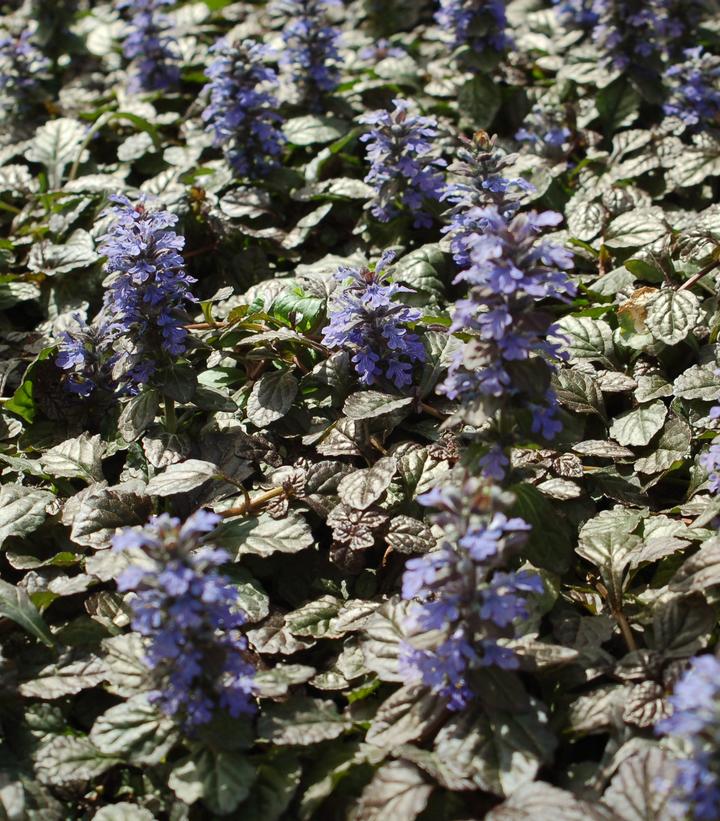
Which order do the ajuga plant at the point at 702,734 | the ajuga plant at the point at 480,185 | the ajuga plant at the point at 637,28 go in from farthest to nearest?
the ajuga plant at the point at 637,28 < the ajuga plant at the point at 480,185 < the ajuga plant at the point at 702,734

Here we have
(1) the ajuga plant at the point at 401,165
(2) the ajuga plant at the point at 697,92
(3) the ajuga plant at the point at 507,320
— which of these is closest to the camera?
(3) the ajuga plant at the point at 507,320

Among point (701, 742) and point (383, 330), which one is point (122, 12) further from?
point (701, 742)

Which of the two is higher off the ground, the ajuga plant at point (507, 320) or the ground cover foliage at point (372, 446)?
the ajuga plant at point (507, 320)

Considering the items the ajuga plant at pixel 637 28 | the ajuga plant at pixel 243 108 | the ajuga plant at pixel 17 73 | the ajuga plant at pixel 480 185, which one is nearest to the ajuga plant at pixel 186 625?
the ajuga plant at pixel 480 185

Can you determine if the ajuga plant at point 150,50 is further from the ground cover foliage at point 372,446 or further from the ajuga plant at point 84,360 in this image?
the ajuga plant at point 84,360

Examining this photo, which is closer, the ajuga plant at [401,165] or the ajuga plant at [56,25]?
the ajuga plant at [401,165]

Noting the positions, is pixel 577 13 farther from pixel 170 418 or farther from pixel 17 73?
pixel 170 418

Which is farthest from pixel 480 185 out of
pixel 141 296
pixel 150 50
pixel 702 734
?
pixel 150 50
